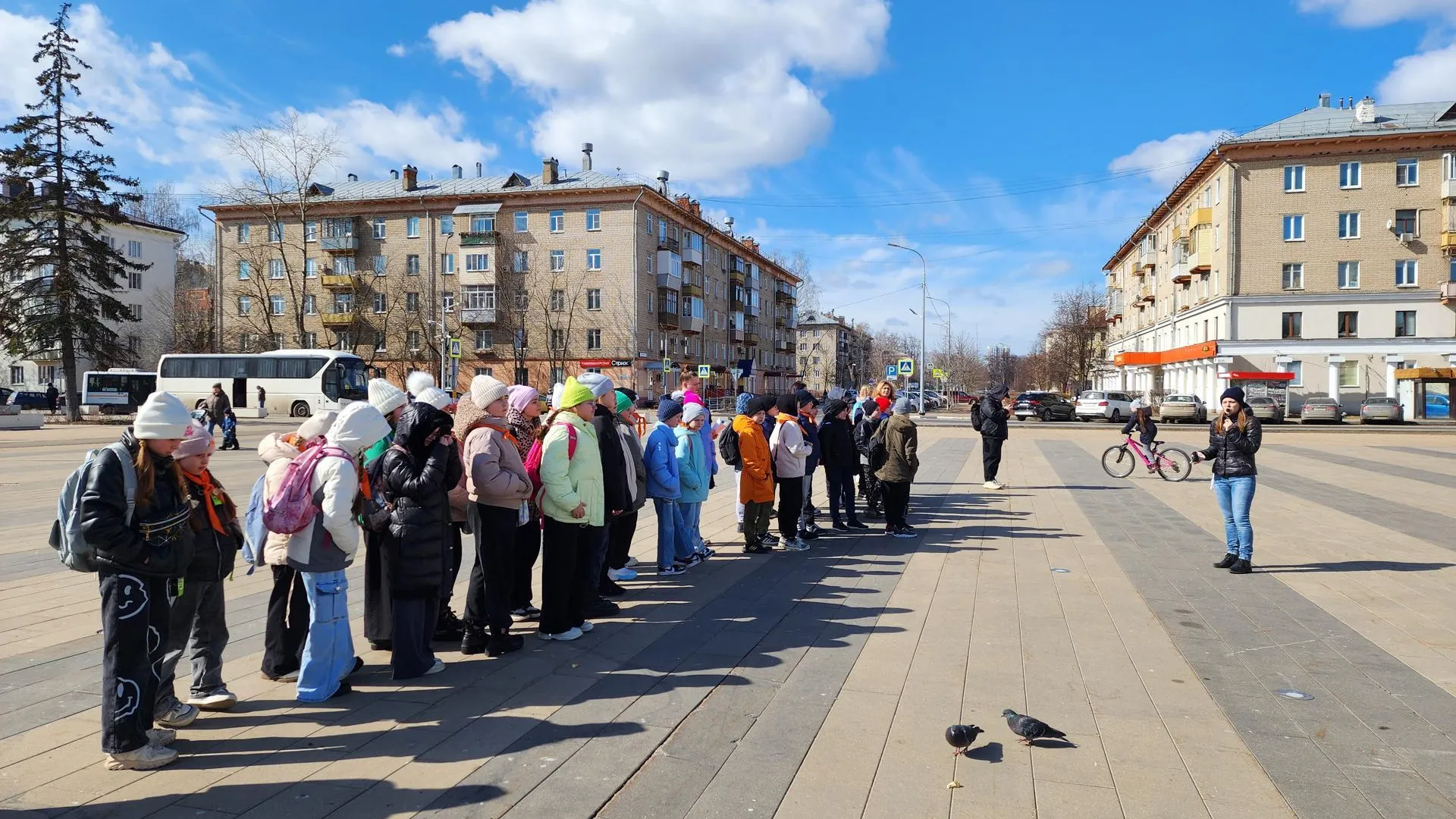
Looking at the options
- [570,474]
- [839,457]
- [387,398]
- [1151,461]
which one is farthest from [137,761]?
[1151,461]

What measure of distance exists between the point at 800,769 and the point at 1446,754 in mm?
3037

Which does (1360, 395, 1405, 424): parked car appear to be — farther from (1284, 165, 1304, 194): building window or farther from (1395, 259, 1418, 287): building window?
(1284, 165, 1304, 194): building window

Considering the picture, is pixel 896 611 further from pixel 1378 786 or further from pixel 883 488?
pixel 883 488

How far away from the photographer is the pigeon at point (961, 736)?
13.0ft

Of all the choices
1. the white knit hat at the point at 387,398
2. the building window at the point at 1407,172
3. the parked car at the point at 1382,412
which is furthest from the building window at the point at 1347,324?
the white knit hat at the point at 387,398

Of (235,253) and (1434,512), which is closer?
(1434,512)

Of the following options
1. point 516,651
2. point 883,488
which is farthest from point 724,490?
point 516,651

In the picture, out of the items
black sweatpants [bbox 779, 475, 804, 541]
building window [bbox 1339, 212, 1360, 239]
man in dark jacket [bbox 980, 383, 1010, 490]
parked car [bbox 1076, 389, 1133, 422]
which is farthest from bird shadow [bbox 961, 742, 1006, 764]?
building window [bbox 1339, 212, 1360, 239]

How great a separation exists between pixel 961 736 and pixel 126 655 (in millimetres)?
3711

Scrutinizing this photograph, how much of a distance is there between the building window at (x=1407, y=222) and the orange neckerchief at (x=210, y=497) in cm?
6017

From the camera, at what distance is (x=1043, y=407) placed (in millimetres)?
47562

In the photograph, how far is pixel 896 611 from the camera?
21.6 feet

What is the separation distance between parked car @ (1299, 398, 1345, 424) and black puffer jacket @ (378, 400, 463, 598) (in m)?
48.4

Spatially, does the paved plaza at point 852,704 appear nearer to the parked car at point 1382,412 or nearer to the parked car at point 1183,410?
the parked car at point 1183,410
